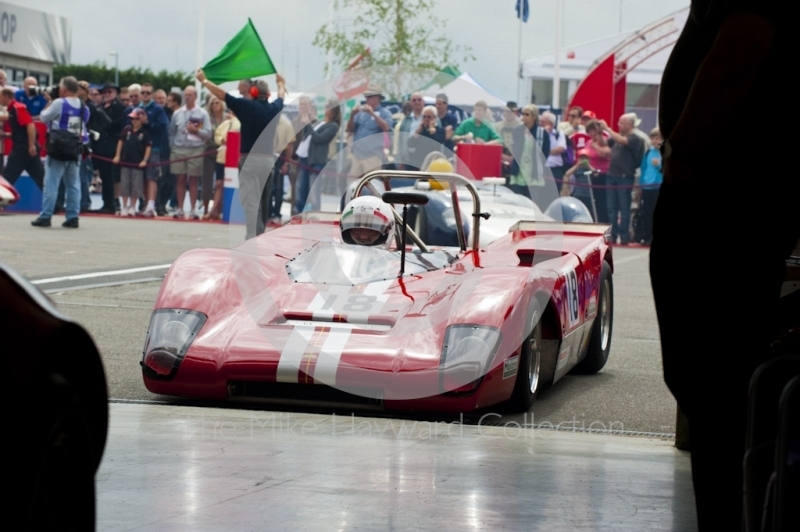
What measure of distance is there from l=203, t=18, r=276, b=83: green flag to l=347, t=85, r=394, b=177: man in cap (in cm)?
149

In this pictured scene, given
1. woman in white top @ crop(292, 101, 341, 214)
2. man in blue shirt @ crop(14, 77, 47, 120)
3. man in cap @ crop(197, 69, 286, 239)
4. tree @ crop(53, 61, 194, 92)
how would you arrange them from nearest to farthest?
man in cap @ crop(197, 69, 286, 239), woman in white top @ crop(292, 101, 341, 214), man in blue shirt @ crop(14, 77, 47, 120), tree @ crop(53, 61, 194, 92)

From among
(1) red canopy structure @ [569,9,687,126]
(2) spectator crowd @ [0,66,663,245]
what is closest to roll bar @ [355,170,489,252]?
(2) spectator crowd @ [0,66,663,245]

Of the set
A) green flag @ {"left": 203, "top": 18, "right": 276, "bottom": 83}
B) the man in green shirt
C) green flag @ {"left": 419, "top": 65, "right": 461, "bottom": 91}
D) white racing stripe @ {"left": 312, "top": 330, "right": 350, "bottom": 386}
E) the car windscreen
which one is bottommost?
white racing stripe @ {"left": 312, "top": 330, "right": 350, "bottom": 386}

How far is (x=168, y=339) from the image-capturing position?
5.79m

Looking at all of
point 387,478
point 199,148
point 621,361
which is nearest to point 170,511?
point 387,478

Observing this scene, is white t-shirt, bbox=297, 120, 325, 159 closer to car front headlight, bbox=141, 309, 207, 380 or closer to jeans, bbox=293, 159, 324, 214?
jeans, bbox=293, 159, 324, 214

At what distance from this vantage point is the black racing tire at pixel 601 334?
7.50 m

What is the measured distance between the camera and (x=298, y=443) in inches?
186

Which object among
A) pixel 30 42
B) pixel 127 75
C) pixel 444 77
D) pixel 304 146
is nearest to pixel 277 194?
pixel 304 146

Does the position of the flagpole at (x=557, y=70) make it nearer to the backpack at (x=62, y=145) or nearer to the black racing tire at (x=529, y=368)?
the backpack at (x=62, y=145)

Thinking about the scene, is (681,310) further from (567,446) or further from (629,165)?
(629,165)

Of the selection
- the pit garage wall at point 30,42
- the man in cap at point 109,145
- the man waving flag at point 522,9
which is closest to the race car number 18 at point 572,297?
the man in cap at point 109,145

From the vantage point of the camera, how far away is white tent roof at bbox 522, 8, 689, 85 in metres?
28.7

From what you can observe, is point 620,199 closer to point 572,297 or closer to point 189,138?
point 189,138
